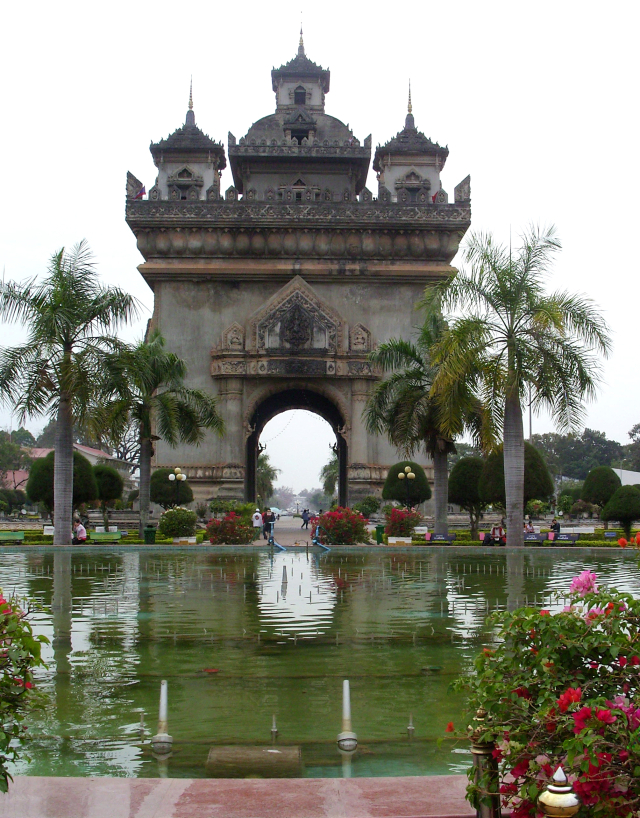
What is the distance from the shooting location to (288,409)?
47.4 meters

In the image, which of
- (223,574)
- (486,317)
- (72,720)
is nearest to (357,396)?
(486,317)

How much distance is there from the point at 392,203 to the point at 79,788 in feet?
116

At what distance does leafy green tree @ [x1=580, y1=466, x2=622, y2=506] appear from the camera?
33.0m

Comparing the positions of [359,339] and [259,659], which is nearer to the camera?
[259,659]

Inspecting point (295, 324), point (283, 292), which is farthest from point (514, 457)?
point (283, 292)

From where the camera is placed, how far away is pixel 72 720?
706cm

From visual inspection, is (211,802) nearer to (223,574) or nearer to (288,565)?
(223,574)

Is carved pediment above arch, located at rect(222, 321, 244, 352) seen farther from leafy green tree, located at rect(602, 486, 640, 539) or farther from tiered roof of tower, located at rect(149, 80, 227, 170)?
leafy green tree, located at rect(602, 486, 640, 539)

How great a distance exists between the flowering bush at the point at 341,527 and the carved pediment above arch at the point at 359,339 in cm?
1204

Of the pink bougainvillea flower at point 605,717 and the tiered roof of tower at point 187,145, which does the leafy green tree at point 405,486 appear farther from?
the pink bougainvillea flower at point 605,717

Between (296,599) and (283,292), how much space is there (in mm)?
25397

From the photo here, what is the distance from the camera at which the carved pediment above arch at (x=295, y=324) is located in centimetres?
3797

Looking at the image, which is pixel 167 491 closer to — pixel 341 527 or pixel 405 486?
pixel 405 486

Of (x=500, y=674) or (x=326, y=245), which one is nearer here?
(x=500, y=674)
